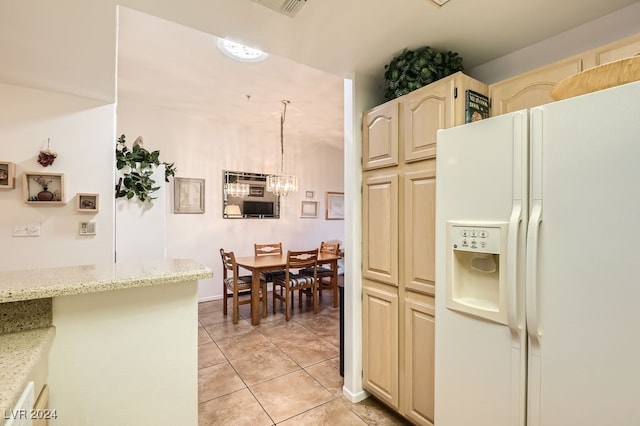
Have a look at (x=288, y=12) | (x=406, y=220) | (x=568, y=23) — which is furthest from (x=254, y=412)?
(x=568, y=23)

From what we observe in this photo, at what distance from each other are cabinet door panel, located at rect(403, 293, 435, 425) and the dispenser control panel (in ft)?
1.57

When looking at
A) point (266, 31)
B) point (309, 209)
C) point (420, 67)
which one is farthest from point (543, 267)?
point (309, 209)

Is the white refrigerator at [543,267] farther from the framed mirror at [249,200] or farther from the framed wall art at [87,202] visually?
the framed mirror at [249,200]

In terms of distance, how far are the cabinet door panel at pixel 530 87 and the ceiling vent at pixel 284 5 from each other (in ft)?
3.77

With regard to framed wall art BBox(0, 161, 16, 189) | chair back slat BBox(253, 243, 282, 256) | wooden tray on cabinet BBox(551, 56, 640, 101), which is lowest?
chair back slat BBox(253, 243, 282, 256)

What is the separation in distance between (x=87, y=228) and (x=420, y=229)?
8.83ft

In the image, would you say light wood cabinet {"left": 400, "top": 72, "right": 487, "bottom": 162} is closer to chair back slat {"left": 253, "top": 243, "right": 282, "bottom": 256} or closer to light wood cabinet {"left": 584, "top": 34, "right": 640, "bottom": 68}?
light wood cabinet {"left": 584, "top": 34, "right": 640, "bottom": 68}

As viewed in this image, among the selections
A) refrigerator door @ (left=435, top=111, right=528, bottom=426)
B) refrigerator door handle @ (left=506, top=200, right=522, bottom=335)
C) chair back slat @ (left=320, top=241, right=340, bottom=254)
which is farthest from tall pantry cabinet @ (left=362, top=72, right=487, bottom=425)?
chair back slat @ (left=320, top=241, right=340, bottom=254)

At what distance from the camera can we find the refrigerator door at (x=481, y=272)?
114 centimetres

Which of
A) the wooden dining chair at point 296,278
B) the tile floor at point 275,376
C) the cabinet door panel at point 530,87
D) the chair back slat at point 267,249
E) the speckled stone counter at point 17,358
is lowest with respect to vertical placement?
the tile floor at point 275,376

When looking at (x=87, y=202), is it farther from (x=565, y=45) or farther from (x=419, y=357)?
(x=565, y=45)

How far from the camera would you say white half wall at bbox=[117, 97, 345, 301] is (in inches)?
162

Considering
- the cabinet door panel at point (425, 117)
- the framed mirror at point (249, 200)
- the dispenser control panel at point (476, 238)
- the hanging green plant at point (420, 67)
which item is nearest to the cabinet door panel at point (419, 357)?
the dispenser control panel at point (476, 238)

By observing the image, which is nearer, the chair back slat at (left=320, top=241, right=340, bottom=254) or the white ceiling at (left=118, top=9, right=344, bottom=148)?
the white ceiling at (left=118, top=9, right=344, bottom=148)
